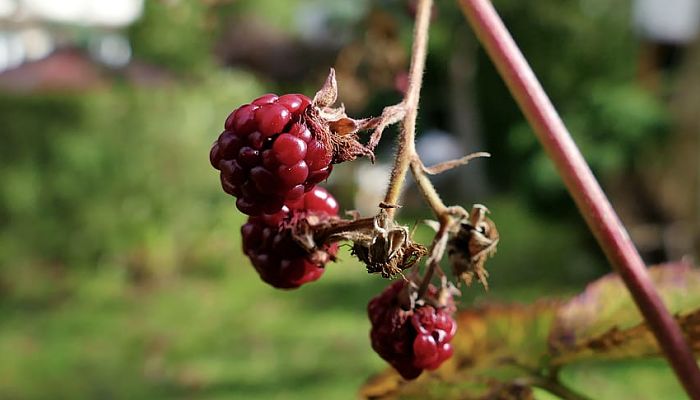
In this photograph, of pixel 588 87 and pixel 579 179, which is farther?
pixel 588 87

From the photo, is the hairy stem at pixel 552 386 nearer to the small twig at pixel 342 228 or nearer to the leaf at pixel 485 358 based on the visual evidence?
the leaf at pixel 485 358

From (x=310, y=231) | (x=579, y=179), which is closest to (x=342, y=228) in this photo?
(x=310, y=231)

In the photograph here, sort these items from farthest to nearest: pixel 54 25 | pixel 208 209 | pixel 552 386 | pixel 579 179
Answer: pixel 54 25 → pixel 208 209 → pixel 552 386 → pixel 579 179

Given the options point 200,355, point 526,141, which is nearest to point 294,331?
point 200,355

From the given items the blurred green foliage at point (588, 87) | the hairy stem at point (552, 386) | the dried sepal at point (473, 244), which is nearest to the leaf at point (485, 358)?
the hairy stem at point (552, 386)

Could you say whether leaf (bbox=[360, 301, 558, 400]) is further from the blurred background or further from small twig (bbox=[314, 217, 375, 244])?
the blurred background

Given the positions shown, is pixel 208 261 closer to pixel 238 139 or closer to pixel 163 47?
pixel 163 47

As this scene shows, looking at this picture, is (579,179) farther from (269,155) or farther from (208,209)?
(208,209)

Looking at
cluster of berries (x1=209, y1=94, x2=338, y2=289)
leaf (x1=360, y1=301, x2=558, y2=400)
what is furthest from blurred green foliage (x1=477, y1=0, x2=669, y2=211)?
cluster of berries (x1=209, y1=94, x2=338, y2=289)
